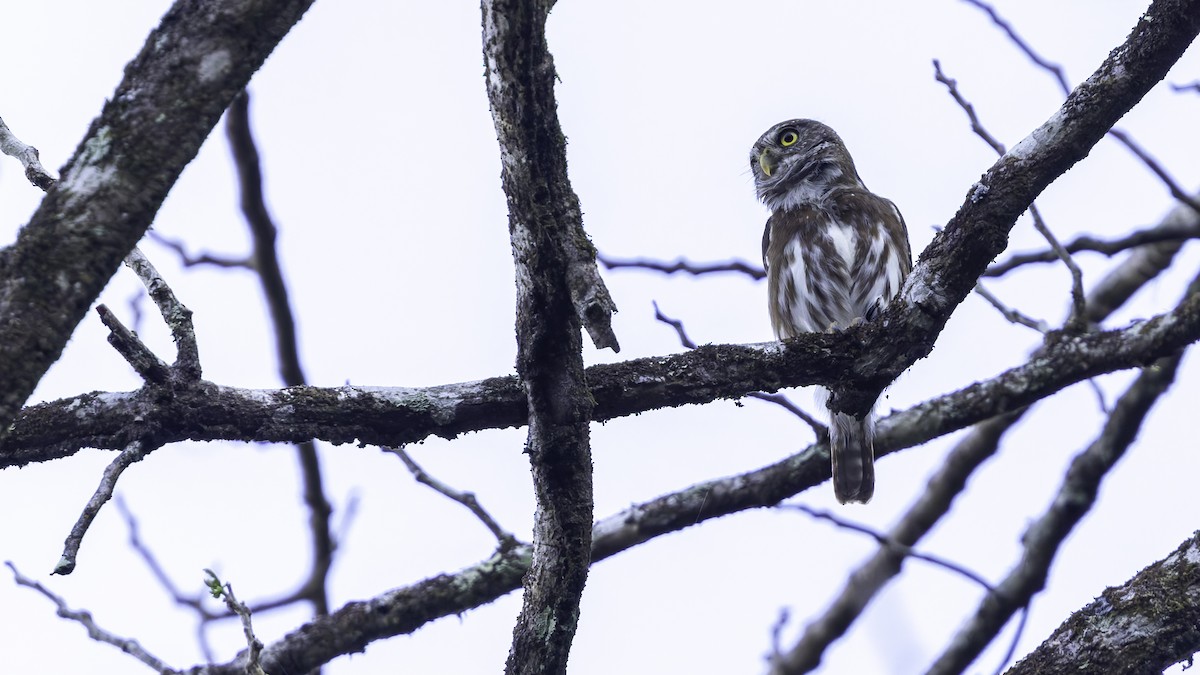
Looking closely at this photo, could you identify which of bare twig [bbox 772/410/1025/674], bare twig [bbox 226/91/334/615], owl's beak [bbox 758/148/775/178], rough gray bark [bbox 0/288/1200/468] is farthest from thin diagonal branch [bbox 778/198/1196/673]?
rough gray bark [bbox 0/288/1200/468]

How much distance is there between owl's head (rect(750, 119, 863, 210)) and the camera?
23.0ft

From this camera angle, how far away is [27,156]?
2941 mm

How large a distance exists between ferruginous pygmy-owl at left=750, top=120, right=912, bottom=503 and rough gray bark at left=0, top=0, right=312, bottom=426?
387 centimetres

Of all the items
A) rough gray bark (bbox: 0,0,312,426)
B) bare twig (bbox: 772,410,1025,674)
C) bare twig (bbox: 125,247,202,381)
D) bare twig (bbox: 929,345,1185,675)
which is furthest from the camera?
bare twig (bbox: 772,410,1025,674)

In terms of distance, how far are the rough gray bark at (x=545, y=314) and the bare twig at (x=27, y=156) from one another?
1198 millimetres

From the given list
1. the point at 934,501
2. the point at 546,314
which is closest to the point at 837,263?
the point at 934,501

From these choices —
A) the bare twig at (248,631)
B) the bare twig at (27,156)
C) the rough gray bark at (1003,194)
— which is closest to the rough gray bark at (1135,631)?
the rough gray bark at (1003,194)

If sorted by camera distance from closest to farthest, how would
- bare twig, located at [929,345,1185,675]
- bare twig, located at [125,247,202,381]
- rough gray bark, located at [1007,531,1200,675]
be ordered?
bare twig, located at [125,247,202,381]
rough gray bark, located at [1007,531,1200,675]
bare twig, located at [929,345,1185,675]

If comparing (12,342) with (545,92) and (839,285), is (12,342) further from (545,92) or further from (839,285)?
(839,285)

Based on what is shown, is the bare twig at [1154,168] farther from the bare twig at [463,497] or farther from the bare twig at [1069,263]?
the bare twig at [463,497]

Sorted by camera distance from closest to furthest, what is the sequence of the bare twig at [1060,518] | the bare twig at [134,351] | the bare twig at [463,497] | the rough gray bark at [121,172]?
the rough gray bark at [121,172] → the bare twig at [134,351] → the bare twig at [463,497] → the bare twig at [1060,518]

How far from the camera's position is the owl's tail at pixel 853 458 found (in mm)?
5727

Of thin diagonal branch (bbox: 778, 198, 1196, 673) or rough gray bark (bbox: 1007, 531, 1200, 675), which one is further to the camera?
thin diagonal branch (bbox: 778, 198, 1196, 673)

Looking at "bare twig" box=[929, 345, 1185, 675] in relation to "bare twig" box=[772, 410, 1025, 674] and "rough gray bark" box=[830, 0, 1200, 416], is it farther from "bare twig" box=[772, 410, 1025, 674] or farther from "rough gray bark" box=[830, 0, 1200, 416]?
"rough gray bark" box=[830, 0, 1200, 416]
